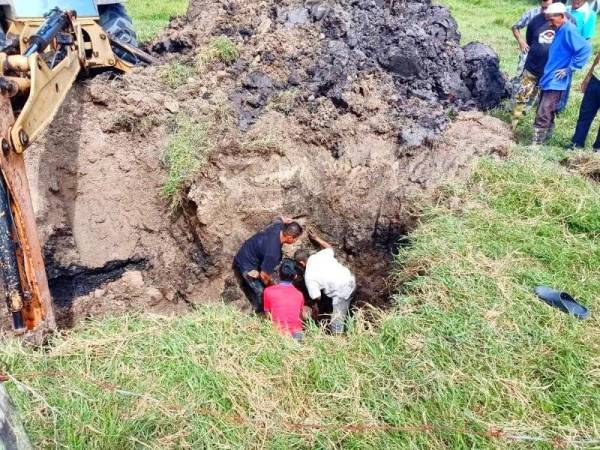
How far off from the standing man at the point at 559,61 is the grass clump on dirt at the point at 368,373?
7.83ft

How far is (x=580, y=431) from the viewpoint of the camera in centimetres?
293

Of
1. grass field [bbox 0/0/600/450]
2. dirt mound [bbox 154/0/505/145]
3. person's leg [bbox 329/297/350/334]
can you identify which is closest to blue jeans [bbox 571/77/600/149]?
dirt mound [bbox 154/0/505/145]

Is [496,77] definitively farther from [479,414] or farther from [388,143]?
[479,414]

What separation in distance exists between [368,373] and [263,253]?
212cm

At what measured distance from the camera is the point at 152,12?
13.3 m

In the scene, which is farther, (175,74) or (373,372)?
(175,74)

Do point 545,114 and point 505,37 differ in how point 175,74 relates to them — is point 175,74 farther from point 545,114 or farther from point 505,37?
point 505,37

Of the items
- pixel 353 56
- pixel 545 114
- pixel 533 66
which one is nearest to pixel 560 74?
pixel 545 114

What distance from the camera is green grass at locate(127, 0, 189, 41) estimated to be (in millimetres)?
11508

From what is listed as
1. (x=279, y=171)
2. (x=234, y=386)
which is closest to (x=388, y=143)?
(x=279, y=171)

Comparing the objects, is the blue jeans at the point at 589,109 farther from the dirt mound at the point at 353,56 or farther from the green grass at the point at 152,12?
the green grass at the point at 152,12

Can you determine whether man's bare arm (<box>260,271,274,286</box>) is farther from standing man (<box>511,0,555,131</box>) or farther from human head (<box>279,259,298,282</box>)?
standing man (<box>511,0,555,131</box>)

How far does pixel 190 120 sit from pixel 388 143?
7.47ft

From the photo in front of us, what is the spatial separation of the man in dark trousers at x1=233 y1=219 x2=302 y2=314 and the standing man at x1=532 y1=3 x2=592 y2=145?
134 inches
